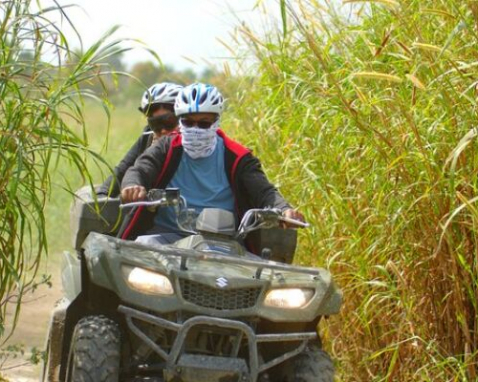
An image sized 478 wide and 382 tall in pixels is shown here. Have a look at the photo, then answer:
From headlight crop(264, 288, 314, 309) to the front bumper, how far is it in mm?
174

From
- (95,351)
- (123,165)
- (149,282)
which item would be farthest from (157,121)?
(95,351)

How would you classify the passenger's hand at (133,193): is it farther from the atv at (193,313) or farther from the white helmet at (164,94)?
the white helmet at (164,94)

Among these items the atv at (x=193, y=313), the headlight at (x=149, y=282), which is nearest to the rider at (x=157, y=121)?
the atv at (x=193, y=313)

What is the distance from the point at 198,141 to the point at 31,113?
48.7 inches

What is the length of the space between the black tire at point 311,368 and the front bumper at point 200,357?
0.27m

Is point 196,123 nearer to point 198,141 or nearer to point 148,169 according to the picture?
point 198,141

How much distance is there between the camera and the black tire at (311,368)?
559 cm

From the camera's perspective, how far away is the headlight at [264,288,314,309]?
552 centimetres

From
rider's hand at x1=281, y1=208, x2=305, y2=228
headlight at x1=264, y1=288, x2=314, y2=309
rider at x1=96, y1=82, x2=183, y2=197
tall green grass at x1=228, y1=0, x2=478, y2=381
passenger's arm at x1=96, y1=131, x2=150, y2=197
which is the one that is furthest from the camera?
rider at x1=96, y1=82, x2=183, y2=197

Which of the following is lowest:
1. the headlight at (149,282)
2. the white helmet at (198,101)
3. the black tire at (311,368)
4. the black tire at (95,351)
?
the black tire at (311,368)

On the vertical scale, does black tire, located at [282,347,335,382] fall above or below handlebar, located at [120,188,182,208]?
below

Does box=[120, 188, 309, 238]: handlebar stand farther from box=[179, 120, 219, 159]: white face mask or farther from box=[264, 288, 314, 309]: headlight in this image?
box=[264, 288, 314, 309]: headlight

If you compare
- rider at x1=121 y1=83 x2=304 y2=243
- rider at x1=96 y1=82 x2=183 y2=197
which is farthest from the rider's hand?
rider at x1=96 y1=82 x2=183 y2=197

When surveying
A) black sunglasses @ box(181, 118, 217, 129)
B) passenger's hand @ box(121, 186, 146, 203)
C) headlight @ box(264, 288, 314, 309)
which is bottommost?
headlight @ box(264, 288, 314, 309)
